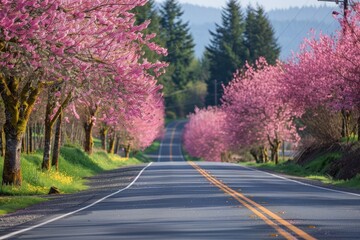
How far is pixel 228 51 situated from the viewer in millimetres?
155750

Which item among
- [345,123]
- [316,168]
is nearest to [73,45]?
[316,168]

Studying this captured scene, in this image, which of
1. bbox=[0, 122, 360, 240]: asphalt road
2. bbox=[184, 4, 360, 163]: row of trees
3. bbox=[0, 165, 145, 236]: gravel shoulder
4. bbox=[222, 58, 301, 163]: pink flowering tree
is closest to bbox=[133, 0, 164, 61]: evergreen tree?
bbox=[184, 4, 360, 163]: row of trees

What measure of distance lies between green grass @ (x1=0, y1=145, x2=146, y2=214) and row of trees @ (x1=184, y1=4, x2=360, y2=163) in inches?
500

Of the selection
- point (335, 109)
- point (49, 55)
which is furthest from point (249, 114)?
point (49, 55)

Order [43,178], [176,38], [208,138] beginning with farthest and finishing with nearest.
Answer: [176,38]
[208,138]
[43,178]

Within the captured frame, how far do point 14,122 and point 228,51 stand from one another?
12603cm

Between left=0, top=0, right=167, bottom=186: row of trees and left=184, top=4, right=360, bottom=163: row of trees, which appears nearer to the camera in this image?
left=0, top=0, right=167, bottom=186: row of trees

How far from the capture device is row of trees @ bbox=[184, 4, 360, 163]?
47312mm

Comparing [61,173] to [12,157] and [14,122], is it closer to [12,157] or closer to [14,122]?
[12,157]

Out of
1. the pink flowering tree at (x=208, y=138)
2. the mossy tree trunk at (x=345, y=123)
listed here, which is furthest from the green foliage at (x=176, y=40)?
the mossy tree trunk at (x=345, y=123)

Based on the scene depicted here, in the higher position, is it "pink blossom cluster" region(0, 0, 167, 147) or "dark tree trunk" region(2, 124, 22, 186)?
"pink blossom cluster" region(0, 0, 167, 147)

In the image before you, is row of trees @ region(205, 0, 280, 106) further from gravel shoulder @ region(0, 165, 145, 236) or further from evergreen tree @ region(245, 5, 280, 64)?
gravel shoulder @ region(0, 165, 145, 236)

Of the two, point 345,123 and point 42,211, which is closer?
point 42,211

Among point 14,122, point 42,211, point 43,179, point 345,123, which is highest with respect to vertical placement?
point 345,123
